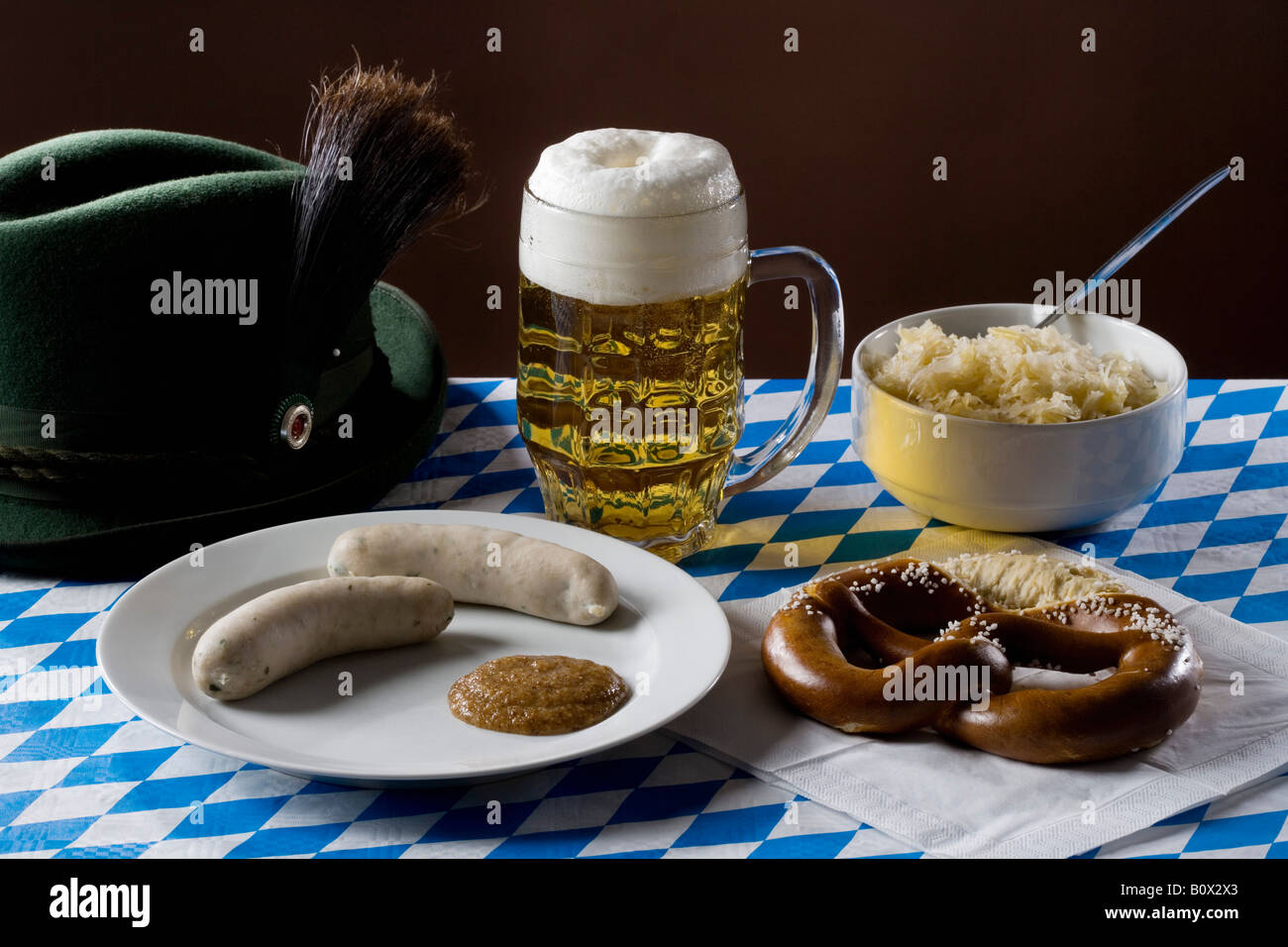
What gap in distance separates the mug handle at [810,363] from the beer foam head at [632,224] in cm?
12

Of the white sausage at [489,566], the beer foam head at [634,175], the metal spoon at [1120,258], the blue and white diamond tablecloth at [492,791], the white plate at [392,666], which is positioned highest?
the beer foam head at [634,175]

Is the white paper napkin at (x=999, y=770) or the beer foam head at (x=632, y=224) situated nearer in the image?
the white paper napkin at (x=999, y=770)

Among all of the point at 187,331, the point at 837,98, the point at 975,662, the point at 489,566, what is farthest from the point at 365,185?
the point at 837,98

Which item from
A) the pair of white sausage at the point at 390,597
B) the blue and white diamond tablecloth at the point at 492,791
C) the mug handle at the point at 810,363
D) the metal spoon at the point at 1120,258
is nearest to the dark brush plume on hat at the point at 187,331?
the blue and white diamond tablecloth at the point at 492,791

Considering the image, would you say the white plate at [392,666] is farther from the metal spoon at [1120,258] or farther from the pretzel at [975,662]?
the metal spoon at [1120,258]

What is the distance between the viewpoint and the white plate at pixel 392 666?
128cm

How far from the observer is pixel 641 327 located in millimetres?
1616

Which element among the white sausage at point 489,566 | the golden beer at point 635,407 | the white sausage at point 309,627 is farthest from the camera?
the golden beer at point 635,407

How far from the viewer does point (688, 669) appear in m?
1.41

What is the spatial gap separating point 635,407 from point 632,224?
23cm

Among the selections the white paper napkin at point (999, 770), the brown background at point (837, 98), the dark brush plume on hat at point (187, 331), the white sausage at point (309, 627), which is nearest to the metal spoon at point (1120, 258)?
the white paper napkin at point (999, 770)

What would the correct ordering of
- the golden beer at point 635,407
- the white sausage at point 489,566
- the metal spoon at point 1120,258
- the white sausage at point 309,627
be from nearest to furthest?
the white sausage at point 309,627, the white sausage at point 489,566, the golden beer at point 635,407, the metal spoon at point 1120,258

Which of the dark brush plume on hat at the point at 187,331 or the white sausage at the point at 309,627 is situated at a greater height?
the dark brush plume on hat at the point at 187,331

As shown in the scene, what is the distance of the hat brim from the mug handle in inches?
18.9
